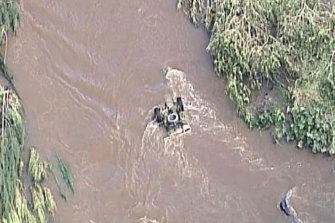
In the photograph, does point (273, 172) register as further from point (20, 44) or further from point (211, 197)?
point (20, 44)

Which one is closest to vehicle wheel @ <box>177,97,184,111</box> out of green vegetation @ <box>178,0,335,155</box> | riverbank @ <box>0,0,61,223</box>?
green vegetation @ <box>178,0,335,155</box>

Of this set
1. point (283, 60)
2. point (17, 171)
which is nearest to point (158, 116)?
point (283, 60)

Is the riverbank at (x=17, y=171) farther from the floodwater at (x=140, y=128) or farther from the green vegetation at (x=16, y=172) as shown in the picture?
the floodwater at (x=140, y=128)

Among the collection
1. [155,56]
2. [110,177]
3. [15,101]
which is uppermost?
[155,56]

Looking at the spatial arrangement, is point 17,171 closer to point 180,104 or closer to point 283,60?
point 180,104

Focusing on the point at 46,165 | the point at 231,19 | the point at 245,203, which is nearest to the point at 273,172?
the point at 245,203

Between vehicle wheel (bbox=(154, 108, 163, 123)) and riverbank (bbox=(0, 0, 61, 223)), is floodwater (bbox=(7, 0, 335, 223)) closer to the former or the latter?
vehicle wheel (bbox=(154, 108, 163, 123))
